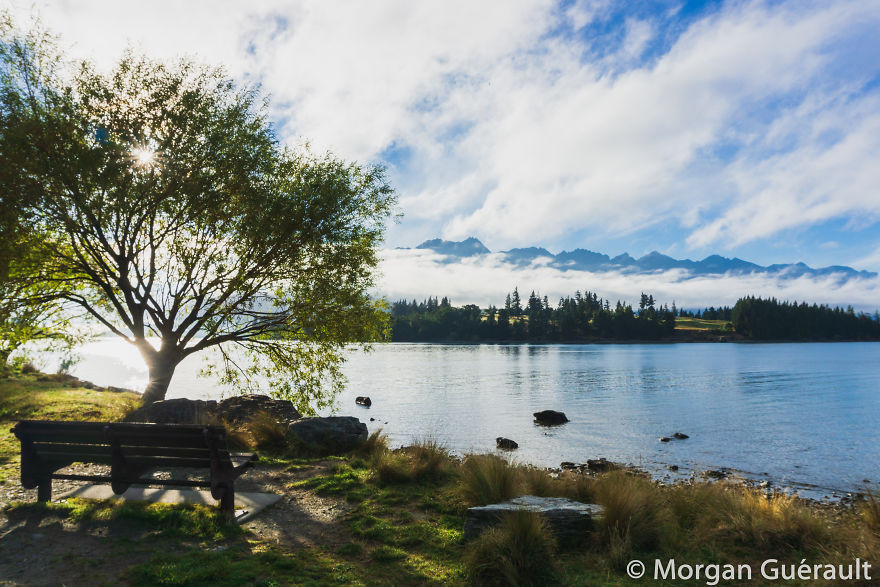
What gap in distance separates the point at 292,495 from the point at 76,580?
183 inches

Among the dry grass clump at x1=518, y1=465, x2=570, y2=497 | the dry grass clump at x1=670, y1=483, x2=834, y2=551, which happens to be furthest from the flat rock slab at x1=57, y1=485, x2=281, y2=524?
the dry grass clump at x1=670, y1=483, x2=834, y2=551

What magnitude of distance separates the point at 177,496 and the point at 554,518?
284 inches

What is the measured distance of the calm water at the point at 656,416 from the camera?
2616 centimetres

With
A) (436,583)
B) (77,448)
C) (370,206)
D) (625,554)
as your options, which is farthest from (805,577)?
(370,206)

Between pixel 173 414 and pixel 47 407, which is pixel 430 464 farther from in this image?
pixel 47 407

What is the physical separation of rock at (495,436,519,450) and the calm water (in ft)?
1.78

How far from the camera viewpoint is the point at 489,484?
967cm

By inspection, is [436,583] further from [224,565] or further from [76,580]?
[76,580]

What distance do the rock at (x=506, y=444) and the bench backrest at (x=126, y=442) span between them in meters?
22.4

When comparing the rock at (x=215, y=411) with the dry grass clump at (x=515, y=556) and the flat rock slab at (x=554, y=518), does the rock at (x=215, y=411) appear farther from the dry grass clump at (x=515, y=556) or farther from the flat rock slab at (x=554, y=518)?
the dry grass clump at (x=515, y=556)

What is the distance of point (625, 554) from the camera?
722 centimetres

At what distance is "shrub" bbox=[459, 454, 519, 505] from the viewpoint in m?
9.57

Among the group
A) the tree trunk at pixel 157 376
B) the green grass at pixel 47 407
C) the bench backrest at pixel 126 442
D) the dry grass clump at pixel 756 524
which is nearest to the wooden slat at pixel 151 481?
the bench backrest at pixel 126 442

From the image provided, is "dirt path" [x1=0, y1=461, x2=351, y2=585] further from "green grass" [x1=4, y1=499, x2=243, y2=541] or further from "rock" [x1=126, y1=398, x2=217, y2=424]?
"rock" [x1=126, y1=398, x2=217, y2=424]
